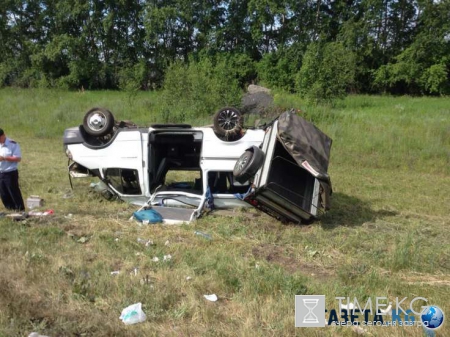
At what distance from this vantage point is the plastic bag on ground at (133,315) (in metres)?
3.28

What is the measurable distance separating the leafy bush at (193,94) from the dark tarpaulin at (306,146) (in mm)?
11820

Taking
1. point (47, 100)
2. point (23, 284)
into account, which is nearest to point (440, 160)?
point (23, 284)

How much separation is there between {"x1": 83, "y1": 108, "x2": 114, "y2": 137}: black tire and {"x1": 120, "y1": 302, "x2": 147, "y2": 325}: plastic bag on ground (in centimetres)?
448

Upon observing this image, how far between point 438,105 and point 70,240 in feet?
69.4

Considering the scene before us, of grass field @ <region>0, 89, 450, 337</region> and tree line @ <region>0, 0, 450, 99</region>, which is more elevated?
tree line @ <region>0, 0, 450, 99</region>

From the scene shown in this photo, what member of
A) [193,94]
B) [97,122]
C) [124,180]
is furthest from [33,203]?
[193,94]

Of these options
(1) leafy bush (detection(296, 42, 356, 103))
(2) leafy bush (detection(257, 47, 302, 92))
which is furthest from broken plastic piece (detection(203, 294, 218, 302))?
(2) leafy bush (detection(257, 47, 302, 92))

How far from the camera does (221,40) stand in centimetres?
3650

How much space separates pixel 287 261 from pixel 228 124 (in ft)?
9.38

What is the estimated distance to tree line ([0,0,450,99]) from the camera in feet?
103

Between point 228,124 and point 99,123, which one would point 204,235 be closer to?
point 228,124

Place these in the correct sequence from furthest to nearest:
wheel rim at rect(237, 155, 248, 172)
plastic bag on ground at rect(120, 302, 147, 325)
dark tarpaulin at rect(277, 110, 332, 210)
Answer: wheel rim at rect(237, 155, 248, 172)
dark tarpaulin at rect(277, 110, 332, 210)
plastic bag on ground at rect(120, 302, 147, 325)

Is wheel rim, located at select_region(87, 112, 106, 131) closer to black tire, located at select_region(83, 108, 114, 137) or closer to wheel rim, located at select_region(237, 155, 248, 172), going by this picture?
black tire, located at select_region(83, 108, 114, 137)

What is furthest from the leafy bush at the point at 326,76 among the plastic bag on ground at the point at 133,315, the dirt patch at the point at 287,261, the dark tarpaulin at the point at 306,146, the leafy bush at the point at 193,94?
the plastic bag on ground at the point at 133,315
